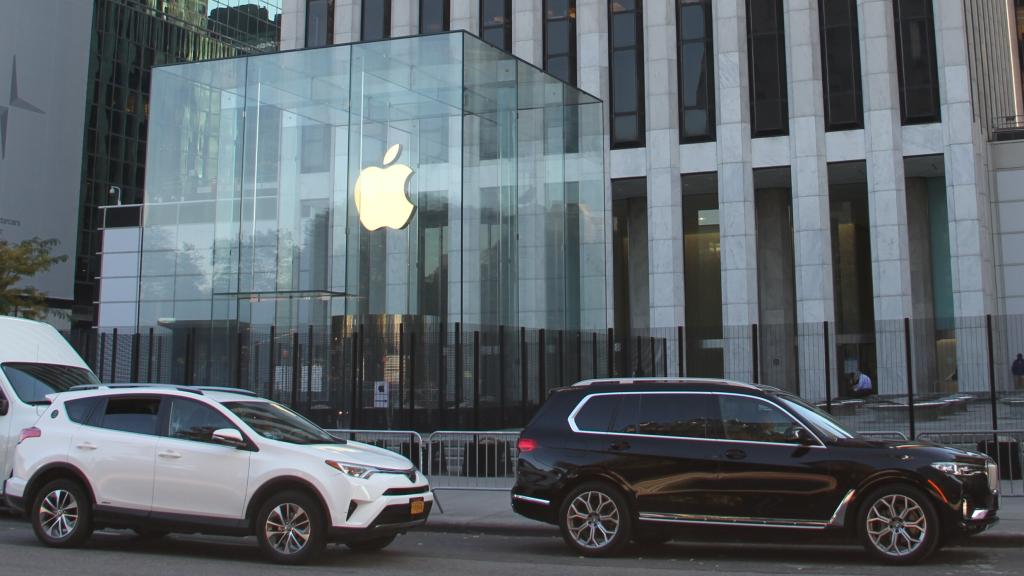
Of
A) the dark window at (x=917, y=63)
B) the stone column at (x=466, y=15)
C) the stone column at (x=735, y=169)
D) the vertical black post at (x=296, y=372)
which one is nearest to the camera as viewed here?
the vertical black post at (x=296, y=372)

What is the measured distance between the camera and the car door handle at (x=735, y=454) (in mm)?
10133

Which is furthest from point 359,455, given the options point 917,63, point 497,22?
point 497,22

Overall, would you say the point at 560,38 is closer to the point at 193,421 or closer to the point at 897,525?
the point at 193,421

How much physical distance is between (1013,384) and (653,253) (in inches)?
580

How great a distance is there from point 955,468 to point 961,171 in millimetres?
27887

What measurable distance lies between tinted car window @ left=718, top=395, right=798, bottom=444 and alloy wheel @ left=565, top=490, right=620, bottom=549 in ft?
4.68

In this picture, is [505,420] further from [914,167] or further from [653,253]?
[914,167]

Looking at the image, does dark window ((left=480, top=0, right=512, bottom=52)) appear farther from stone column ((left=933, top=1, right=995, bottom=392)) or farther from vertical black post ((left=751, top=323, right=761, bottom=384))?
vertical black post ((left=751, top=323, right=761, bottom=384))

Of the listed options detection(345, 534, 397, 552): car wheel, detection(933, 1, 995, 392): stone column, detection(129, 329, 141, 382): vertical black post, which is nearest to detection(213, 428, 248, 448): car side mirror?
detection(345, 534, 397, 552): car wheel

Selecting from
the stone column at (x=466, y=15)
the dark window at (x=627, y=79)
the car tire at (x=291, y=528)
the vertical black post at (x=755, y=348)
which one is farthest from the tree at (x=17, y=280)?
the car tire at (x=291, y=528)

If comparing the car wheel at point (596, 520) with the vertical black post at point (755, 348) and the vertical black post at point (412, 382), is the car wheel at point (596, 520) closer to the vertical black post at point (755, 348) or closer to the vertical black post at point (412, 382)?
the vertical black post at point (755, 348)

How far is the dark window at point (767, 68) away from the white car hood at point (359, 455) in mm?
29462

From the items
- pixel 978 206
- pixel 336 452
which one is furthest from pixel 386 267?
pixel 978 206

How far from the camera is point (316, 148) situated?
20188 mm
